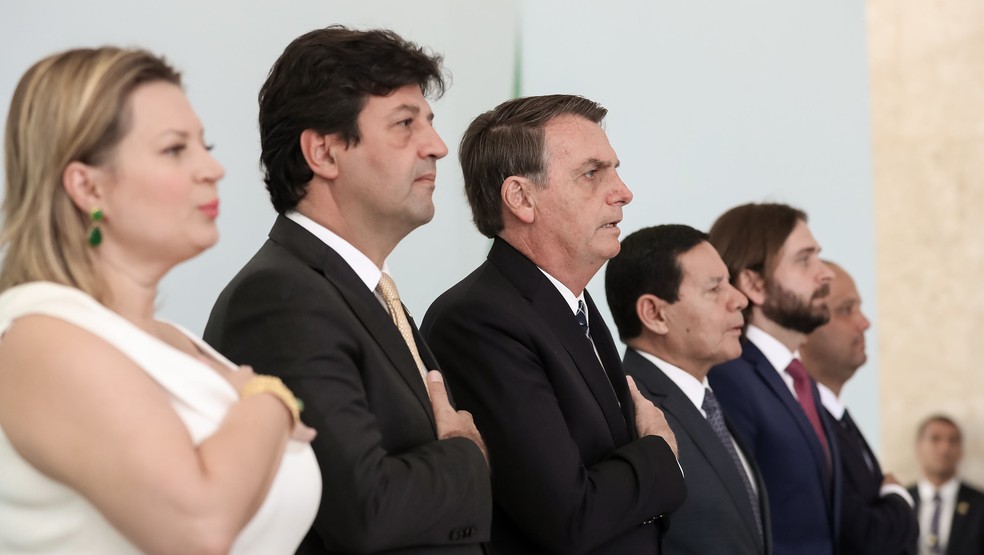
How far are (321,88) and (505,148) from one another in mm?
801

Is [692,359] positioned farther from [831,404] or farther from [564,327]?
[831,404]

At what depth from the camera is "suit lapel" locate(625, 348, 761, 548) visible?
3650mm

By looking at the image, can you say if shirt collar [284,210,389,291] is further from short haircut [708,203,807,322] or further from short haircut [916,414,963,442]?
short haircut [916,414,963,442]

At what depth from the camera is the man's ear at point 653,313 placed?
3.93m

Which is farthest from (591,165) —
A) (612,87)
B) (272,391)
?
(612,87)

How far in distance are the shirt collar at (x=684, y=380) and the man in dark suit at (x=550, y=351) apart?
0.58 m

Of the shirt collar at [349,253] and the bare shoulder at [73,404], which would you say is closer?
the bare shoulder at [73,404]

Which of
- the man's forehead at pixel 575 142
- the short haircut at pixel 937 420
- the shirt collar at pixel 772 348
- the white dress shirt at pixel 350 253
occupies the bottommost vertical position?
the short haircut at pixel 937 420

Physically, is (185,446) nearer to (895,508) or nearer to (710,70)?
(895,508)

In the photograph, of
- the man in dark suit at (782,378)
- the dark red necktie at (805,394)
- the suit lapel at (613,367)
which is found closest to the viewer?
the suit lapel at (613,367)

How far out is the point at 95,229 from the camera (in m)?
1.92

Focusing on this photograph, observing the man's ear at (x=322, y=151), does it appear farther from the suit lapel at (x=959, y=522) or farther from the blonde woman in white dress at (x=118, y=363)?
the suit lapel at (x=959, y=522)

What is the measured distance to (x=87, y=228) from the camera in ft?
6.36

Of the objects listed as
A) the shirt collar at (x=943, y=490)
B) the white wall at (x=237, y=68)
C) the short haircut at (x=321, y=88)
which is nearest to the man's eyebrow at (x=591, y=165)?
the short haircut at (x=321, y=88)
